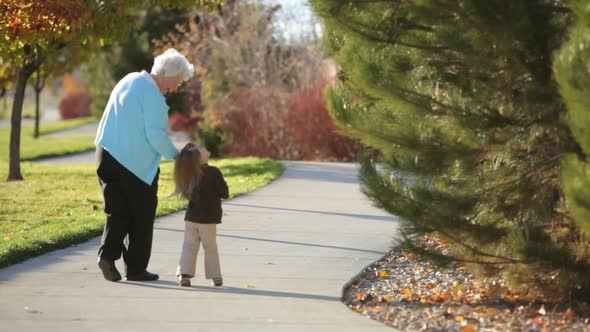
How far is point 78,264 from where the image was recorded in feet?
28.3

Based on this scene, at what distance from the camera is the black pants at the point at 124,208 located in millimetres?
7719

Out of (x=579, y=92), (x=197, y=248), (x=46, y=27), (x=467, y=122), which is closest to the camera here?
(x=579, y=92)

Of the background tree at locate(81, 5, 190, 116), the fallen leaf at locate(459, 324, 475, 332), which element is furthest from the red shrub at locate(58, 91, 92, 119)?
the fallen leaf at locate(459, 324, 475, 332)

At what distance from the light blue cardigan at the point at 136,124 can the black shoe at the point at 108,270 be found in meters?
0.67

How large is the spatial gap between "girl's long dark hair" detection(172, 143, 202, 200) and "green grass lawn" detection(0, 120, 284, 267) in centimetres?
191

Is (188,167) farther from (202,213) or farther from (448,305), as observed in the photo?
(448,305)

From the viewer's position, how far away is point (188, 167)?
7477mm

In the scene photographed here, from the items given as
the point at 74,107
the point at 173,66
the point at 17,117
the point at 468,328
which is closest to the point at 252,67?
the point at 17,117

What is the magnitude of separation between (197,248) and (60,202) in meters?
7.09

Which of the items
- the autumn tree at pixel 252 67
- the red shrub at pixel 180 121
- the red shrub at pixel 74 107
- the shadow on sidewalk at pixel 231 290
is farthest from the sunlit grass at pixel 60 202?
the red shrub at pixel 74 107

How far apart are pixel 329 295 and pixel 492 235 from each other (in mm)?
1258

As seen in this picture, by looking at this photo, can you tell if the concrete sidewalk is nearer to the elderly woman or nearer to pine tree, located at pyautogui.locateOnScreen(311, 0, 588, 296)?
the elderly woman

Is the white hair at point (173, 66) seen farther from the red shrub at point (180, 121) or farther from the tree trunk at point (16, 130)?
the red shrub at point (180, 121)

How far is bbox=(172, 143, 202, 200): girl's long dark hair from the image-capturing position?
24.5ft
